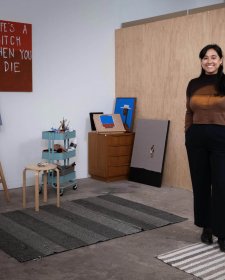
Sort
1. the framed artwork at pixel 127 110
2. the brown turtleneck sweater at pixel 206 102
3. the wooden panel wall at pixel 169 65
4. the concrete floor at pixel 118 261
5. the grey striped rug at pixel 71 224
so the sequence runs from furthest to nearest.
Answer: the framed artwork at pixel 127 110
the wooden panel wall at pixel 169 65
the grey striped rug at pixel 71 224
the brown turtleneck sweater at pixel 206 102
the concrete floor at pixel 118 261

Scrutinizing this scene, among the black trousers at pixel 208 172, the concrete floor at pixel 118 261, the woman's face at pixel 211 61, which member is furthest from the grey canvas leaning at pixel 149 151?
the woman's face at pixel 211 61

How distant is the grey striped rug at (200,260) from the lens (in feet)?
8.58

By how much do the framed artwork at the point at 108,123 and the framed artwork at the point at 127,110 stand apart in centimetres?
11

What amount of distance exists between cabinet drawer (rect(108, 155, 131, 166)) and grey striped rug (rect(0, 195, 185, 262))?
0.92m

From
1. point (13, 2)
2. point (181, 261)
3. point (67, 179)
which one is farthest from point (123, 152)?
point (181, 261)

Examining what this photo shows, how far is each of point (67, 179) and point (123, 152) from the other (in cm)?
99

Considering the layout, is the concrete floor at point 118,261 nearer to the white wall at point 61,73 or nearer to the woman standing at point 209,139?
the woman standing at point 209,139

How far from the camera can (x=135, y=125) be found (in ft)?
18.1

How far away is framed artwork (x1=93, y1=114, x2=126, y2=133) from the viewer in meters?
5.26

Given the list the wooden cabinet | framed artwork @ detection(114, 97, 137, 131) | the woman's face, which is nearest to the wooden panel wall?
framed artwork @ detection(114, 97, 137, 131)

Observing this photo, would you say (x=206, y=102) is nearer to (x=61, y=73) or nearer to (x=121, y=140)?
(x=121, y=140)

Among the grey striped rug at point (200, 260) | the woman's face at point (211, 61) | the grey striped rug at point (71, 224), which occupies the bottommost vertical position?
the grey striped rug at point (200, 260)

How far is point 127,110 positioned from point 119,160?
72 cm

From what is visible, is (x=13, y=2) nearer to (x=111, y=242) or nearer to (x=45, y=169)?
(x=45, y=169)
